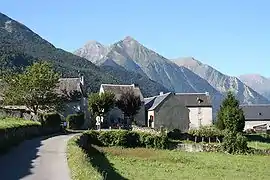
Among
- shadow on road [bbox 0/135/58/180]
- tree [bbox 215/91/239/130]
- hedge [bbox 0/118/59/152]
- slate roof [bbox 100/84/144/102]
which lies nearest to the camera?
shadow on road [bbox 0/135/58/180]

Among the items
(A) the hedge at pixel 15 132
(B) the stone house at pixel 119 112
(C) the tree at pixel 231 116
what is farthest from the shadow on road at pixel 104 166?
(B) the stone house at pixel 119 112

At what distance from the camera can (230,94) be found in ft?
260

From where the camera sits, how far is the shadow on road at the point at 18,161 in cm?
2205

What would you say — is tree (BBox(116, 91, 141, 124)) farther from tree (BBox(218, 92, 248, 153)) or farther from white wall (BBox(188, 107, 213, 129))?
white wall (BBox(188, 107, 213, 129))

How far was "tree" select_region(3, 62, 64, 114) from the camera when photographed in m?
72.8

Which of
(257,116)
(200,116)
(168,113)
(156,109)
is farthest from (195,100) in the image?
(257,116)

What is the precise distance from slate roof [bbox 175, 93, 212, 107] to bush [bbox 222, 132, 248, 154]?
159 ft

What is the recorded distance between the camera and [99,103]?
81375 mm

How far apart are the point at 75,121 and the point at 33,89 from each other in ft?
26.4

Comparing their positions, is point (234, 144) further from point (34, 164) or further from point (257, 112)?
point (257, 112)

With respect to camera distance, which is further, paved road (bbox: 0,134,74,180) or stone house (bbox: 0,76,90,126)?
stone house (bbox: 0,76,90,126)

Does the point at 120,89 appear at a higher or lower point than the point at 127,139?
higher

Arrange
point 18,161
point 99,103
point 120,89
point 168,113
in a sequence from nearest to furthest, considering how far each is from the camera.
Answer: point 18,161
point 99,103
point 168,113
point 120,89

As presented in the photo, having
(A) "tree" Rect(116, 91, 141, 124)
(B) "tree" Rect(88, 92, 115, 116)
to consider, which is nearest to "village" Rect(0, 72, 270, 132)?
(A) "tree" Rect(116, 91, 141, 124)
